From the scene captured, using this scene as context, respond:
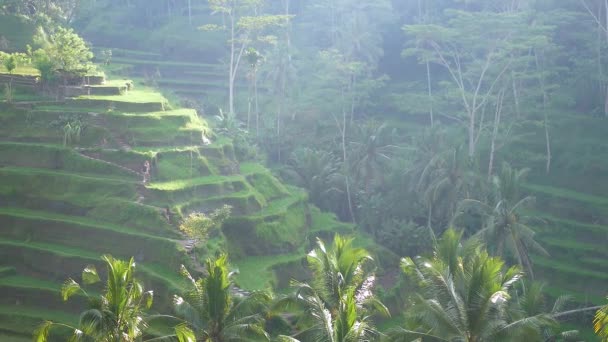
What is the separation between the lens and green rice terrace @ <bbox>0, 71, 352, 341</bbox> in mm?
30094

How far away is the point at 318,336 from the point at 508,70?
30395 millimetres

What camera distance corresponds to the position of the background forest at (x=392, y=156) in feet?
76.4

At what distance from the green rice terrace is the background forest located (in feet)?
0.90

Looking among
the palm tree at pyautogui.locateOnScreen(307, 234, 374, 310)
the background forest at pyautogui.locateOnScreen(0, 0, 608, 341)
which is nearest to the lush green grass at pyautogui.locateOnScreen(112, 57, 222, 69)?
the background forest at pyautogui.locateOnScreen(0, 0, 608, 341)

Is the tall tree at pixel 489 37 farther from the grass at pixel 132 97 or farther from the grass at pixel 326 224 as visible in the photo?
the grass at pixel 132 97

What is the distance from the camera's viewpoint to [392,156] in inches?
1881

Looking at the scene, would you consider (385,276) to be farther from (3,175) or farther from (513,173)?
(3,175)

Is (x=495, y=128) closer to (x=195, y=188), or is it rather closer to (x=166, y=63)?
(x=195, y=188)

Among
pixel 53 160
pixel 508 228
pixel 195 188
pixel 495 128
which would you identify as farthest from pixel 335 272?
pixel 495 128

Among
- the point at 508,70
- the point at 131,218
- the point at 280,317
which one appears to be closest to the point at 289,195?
the point at 131,218

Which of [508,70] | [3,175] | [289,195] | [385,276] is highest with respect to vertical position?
[508,70]

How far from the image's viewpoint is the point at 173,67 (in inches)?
2564

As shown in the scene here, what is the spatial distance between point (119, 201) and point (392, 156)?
2189 cm

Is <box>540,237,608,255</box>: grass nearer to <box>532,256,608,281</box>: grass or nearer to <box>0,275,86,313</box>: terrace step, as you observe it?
<box>532,256,608,281</box>: grass
